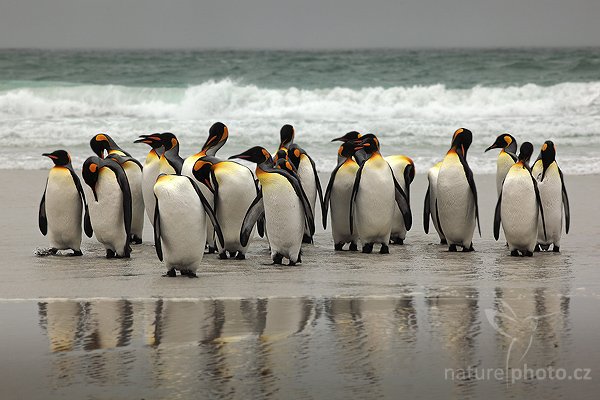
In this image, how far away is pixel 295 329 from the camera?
540 centimetres

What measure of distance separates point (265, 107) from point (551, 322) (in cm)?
1793

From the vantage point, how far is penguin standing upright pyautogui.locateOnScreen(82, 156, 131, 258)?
7.50 metres

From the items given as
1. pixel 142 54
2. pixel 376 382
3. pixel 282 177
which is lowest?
pixel 376 382

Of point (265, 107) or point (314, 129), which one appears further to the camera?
point (265, 107)

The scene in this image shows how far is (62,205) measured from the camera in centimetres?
770

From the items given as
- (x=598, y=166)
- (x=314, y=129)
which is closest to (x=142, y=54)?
(x=314, y=129)

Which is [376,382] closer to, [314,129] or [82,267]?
[82,267]

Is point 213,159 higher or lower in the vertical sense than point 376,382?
higher

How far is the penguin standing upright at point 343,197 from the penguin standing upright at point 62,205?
1960 millimetres

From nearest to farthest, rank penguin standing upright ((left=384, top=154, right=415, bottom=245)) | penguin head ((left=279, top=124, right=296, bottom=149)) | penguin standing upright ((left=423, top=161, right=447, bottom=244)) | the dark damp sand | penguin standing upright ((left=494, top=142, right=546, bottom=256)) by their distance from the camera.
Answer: the dark damp sand, penguin standing upright ((left=494, top=142, right=546, bottom=256)), penguin standing upright ((left=423, top=161, right=447, bottom=244)), penguin standing upright ((left=384, top=154, right=415, bottom=245)), penguin head ((left=279, top=124, right=296, bottom=149))

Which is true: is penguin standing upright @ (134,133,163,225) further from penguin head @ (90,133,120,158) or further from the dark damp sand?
the dark damp sand

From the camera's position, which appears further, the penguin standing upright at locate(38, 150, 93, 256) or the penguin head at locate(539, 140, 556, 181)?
the penguin head at locate(539, 140, 556, 181)

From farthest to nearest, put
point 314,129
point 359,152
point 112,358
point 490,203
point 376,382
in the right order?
point 314,129, point 490,203, point 359,152, point 112,358, point 376,382

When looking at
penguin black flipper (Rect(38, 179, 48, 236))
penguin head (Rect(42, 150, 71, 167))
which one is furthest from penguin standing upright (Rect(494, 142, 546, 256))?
penguin black flipper (Rect(38, 179, 48, 236))
